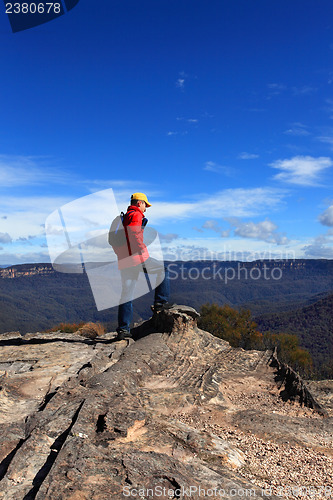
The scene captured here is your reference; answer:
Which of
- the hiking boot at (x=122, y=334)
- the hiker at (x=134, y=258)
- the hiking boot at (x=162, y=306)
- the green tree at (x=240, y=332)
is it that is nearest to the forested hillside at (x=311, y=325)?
the green tree at (x=240, y=332)

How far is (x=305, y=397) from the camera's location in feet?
21.1

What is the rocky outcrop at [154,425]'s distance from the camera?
3.26m

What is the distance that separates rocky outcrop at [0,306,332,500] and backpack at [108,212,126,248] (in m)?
2.51

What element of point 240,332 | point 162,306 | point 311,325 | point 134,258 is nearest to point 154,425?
point 134,258

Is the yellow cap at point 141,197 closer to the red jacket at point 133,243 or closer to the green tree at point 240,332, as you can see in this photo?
the red jacket at point 133,243

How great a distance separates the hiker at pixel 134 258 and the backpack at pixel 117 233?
0.09 meters

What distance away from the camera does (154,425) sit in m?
4.58

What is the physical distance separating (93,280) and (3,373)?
8.72ft

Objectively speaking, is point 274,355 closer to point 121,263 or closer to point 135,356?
point 135,356

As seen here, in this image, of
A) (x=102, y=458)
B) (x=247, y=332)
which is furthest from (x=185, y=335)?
(x=247, y=332)

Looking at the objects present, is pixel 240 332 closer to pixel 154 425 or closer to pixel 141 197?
pixel 141 197

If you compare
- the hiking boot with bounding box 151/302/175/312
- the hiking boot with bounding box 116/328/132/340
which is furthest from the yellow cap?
the hiking boot with bounding box 116/328/132/340

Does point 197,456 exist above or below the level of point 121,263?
below

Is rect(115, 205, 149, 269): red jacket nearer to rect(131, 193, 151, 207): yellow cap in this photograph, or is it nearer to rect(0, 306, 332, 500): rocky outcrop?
rect(131, 193, 151, 207): yellow cap
